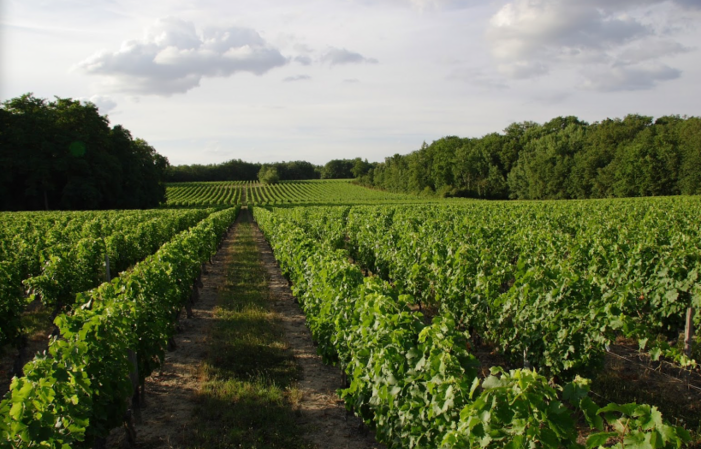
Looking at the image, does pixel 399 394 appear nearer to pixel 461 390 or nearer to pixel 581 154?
pixel 461 390

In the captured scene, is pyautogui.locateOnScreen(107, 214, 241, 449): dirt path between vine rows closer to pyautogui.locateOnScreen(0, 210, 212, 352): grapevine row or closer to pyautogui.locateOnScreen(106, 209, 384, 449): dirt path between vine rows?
pyautogui.locateOnScreen(106, 209, 384, 449): dirt path between vine rows

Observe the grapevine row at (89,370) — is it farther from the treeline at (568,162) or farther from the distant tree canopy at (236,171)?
the distant tree canopy at (236,171)

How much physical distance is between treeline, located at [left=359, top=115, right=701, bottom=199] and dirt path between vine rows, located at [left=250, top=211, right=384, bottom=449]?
57.4m

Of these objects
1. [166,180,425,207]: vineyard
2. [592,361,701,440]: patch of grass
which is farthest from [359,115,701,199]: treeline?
[592,361,701,440]: patch of grass

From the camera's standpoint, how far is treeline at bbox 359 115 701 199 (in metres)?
52.7

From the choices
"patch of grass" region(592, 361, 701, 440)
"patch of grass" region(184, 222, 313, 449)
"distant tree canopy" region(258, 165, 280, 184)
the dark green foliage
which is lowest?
"patch of grass" region(184, 222, 313, 449)

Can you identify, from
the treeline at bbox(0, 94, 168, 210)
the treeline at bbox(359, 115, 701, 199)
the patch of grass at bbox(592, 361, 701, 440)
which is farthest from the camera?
the treeline at bbox(359, 115, 701, 199)

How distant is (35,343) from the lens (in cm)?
850

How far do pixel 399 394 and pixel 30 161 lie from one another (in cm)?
5576

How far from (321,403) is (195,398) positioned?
1826 millimetres

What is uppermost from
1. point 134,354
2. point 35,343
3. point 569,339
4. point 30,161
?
point 30,161

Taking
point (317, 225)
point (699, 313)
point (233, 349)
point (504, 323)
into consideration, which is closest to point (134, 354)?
point (233, 349)

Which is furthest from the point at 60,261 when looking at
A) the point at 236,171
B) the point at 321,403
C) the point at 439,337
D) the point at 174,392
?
the point at 236,171

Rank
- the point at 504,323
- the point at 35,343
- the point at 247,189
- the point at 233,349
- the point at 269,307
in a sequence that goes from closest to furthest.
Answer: the point at 504,323 < the point at 233,349 < the point at 35,343 < the point at 269,307 < the point at 247,189
